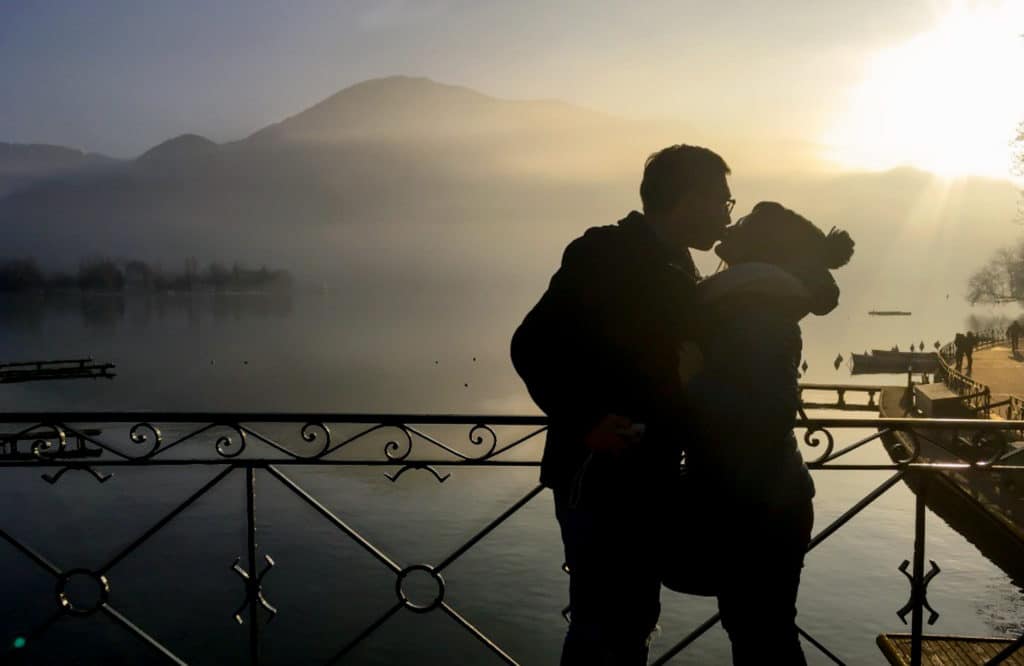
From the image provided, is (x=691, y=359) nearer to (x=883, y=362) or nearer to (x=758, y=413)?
(x=758, y=413)

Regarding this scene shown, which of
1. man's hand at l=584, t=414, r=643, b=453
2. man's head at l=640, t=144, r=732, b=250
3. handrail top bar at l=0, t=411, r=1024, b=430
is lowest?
handrail top bar at l=0, t=411, r=1024, b=430

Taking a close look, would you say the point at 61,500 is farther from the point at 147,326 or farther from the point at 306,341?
the point at 147,326

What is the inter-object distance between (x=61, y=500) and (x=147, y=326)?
15474 cm

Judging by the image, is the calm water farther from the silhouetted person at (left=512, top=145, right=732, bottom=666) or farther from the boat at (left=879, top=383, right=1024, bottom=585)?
the silhouetted person at (left=512, top=145, right=732, bottom=666)

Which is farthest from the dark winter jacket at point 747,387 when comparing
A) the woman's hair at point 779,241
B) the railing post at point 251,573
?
the railing post at point 251,573

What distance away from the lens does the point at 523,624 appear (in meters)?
24.6

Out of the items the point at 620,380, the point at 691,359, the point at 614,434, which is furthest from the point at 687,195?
the point at 614,434

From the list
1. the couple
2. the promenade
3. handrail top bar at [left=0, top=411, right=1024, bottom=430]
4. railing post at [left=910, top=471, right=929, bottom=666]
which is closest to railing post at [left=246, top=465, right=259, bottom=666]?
handrail top bar at [left=0, top=411, right=1024, bottom=430]

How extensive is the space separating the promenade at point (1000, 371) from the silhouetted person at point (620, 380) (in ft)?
109

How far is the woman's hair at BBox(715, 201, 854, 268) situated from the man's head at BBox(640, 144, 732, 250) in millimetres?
116

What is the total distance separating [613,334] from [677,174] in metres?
0.55

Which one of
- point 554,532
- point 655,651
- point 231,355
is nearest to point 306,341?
point 231,355

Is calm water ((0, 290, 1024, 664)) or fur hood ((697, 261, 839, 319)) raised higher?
fur hood ((697, 261, 839, 319))

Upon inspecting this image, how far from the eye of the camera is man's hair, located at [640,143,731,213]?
248 cm
